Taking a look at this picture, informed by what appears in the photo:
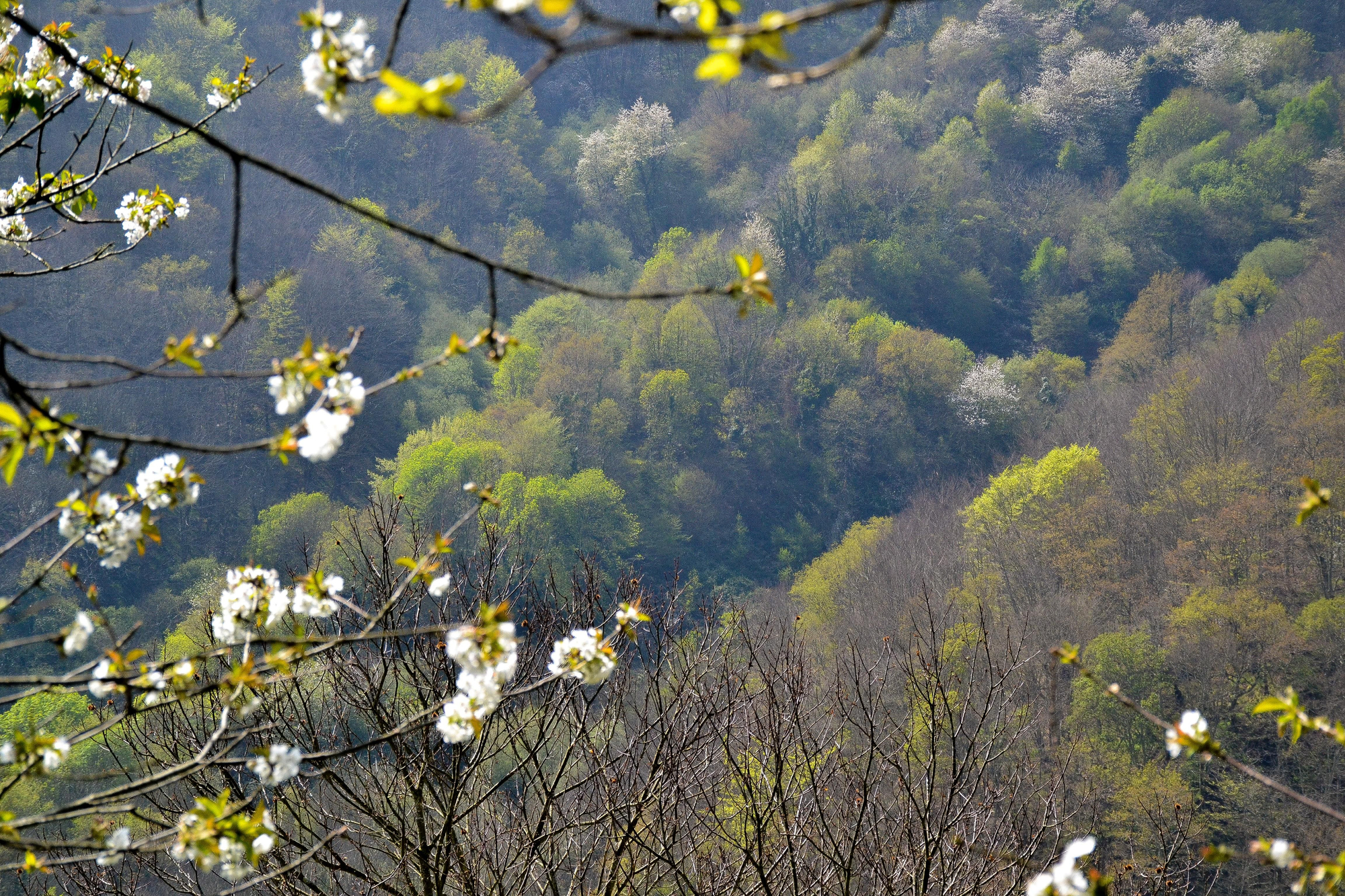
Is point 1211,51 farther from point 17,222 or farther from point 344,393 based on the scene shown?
point 344,393

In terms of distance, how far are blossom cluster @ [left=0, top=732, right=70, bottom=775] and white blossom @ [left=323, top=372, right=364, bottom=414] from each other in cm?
85

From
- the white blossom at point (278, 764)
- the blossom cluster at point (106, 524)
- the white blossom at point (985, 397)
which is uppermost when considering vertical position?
the blossom cluster at point (106, 524)

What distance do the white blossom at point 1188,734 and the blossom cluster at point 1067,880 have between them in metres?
0.26

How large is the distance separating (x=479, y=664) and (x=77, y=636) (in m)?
0.82

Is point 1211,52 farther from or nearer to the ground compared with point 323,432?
nearer to the ground

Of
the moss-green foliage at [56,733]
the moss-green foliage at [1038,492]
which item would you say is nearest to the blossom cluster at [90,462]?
the moss-green foliage at [56,733]

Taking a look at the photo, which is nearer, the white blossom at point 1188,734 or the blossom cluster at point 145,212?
the white blossom at point 1188,734

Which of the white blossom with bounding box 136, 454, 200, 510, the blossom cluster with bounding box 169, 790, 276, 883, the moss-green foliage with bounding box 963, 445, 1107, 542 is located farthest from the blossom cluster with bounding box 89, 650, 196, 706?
the moss-green foliage with bounding box 963, 445, 1107, 542

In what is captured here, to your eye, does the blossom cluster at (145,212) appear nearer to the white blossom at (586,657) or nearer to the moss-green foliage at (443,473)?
the white blossom at (586,657)

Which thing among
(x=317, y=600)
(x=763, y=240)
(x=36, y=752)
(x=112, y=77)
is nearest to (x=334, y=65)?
(x=317, y=600)

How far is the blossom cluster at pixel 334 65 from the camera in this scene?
5.41 ft

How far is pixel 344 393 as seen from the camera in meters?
2.00

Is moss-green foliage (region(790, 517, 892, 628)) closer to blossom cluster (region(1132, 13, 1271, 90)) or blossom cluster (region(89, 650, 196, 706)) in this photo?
blossom cluster (region(89, 650, 196, 706))

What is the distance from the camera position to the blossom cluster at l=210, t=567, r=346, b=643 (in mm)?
2354
